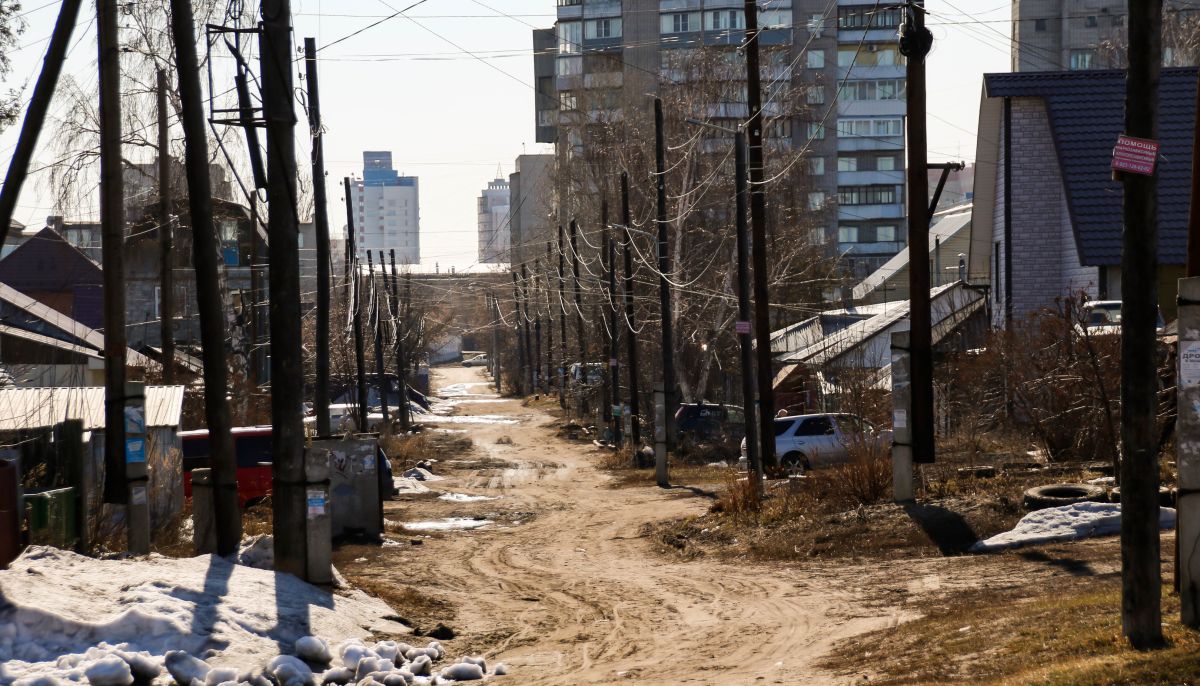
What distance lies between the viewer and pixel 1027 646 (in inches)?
350

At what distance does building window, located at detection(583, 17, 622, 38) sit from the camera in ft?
311

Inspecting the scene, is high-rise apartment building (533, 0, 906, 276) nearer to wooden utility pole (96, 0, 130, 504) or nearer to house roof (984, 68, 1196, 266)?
house roof (984, 68, 1196, 266)

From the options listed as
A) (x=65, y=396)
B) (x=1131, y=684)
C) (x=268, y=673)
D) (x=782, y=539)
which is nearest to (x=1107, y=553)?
(x=782, y=539)

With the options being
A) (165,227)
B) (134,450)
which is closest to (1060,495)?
(134,450)

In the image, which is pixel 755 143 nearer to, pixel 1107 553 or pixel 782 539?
pixel 782 539

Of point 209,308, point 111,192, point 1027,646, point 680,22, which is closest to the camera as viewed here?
Answer: point 1027,646

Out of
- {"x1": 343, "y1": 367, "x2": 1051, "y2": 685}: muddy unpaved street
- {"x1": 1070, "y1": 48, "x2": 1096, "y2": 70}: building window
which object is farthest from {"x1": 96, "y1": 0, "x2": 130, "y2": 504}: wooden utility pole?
{"x1": 1070, "y1": 48, "x2": 1096, "y2": 70}: building window

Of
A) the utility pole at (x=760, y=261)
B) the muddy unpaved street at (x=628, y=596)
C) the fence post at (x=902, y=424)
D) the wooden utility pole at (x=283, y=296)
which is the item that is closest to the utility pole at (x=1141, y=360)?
the muddy unpaved street at (x=628, y=596)

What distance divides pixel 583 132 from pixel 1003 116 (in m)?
30.6

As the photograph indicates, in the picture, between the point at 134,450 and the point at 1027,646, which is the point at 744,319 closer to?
the point at 134,450

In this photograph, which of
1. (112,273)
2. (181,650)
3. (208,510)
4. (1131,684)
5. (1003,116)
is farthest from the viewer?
(1003,116)

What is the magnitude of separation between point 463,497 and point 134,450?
1383 cm

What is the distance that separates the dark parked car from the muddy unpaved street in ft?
42.1

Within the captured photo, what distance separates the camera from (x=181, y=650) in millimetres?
9539
